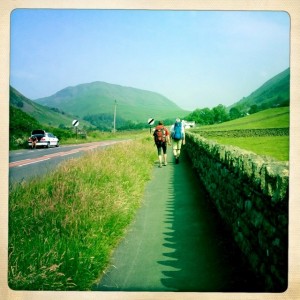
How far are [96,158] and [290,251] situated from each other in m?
4.15

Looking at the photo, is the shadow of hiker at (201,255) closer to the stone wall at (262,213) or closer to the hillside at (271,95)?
the stone wall at (262,213)

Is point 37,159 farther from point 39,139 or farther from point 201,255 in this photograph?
point 201,255

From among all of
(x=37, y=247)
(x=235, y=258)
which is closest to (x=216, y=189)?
(x=235, y=258)

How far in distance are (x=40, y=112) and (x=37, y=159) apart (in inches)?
71.1

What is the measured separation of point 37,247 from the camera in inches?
135

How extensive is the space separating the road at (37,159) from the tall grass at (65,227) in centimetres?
16

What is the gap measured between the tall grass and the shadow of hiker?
626mm

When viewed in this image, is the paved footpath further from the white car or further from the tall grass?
the white car

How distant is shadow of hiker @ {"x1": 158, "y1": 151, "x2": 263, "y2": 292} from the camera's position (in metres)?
3.33

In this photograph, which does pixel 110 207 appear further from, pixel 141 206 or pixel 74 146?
pixel 74 146

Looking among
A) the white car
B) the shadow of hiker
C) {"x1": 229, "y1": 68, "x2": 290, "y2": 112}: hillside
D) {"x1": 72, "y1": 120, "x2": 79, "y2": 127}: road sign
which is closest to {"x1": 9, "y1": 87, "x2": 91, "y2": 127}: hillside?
{"x1": 72, "y1": 120, "x2": 79, "y2": 127}: road sign

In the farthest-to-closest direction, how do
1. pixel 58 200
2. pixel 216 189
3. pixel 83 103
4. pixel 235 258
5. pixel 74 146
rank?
1. pixel 74 146
2. pixel 216 189
3. pixel 83 103
4. pixel 58 200
5. pixel 235 258

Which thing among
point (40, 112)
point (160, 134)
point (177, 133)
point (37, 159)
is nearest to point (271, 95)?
point (40, 112)

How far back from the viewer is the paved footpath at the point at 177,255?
3.36 m
